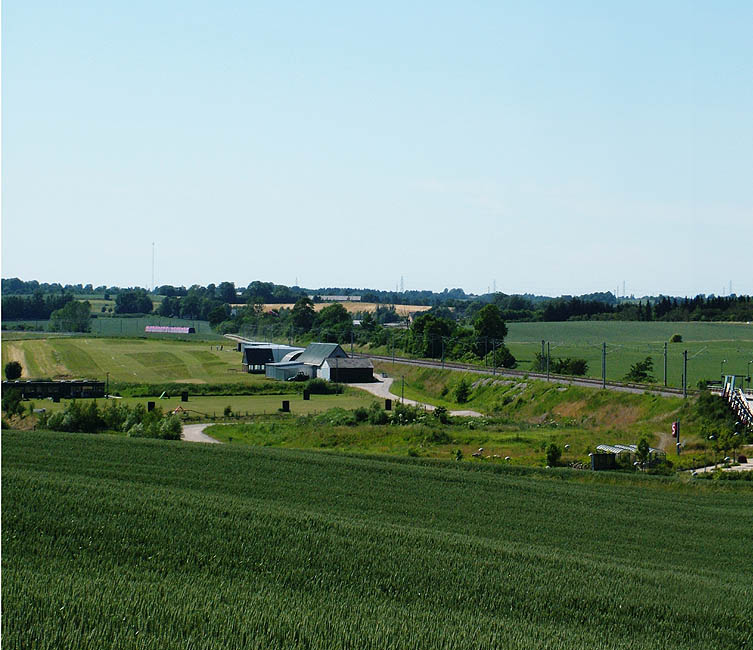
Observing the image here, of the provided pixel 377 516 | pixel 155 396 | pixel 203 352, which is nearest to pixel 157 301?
pixel 203 352

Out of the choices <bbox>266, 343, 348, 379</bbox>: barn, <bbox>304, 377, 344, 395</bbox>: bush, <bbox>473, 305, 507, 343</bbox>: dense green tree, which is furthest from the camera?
<bbox>473, 305, 507, 343</bbox>: dense green tree

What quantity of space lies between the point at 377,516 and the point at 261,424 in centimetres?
3564

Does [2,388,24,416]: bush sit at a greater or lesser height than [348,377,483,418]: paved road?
greater

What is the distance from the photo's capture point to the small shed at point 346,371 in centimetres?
9356

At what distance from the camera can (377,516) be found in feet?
74.9

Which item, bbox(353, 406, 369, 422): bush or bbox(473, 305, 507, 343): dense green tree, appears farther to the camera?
bbox(473, 305, 507, 343): dense green tree

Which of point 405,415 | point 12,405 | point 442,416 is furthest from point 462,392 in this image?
point 12,405

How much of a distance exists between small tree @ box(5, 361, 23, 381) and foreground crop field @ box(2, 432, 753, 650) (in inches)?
2201

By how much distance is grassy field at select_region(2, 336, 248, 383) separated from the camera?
292ft

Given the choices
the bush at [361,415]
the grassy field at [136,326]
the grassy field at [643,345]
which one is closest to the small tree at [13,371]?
the bush at [361,415]

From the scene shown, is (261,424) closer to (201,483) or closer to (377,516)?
(201,483)

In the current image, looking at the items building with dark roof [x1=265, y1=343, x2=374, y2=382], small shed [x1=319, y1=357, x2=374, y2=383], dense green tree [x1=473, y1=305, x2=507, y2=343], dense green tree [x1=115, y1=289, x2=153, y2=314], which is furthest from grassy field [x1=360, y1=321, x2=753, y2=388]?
dense green tree [x1=115, y1=289, x2=153, y2=314]

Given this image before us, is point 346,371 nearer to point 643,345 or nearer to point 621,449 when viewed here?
point 643,345

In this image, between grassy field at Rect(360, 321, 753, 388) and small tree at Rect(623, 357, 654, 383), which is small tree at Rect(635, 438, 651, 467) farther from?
small tree at Rect(623, 357, 654, 383)
